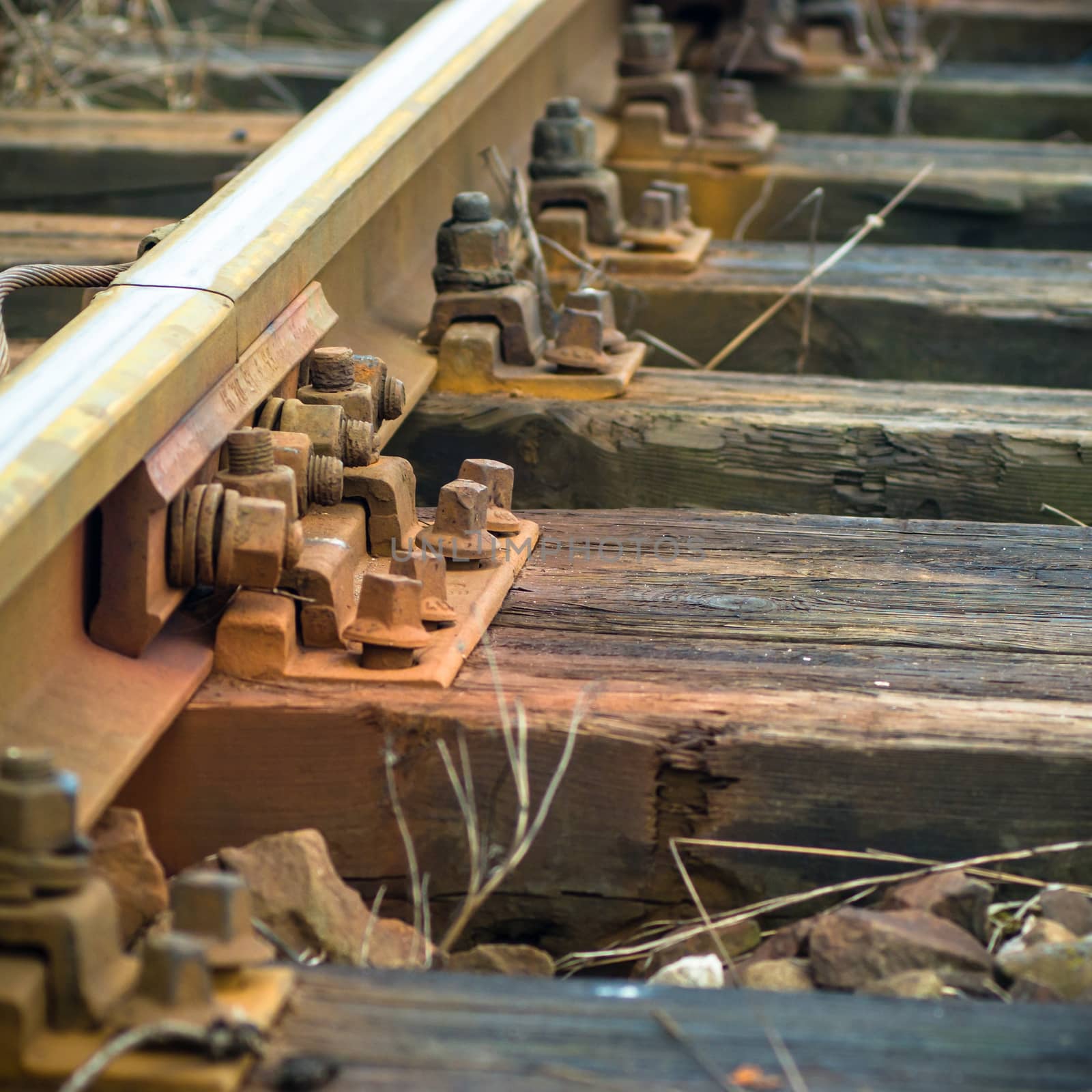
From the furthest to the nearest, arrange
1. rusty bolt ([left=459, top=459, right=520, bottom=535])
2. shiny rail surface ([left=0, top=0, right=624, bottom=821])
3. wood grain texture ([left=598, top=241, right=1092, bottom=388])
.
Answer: wood grain texture ([left=598, top=241, right=1092, bottom=388]) < rusty bolt ([left=459, top=459, right=520, bottom=535]) < shiny rail surface ([left=0, top=0, right=624, bottom=821])

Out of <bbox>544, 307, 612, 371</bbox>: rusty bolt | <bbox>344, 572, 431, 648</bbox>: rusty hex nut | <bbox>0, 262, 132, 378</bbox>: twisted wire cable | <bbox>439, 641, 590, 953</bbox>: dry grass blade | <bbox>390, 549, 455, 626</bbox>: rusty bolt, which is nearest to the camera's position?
<bbox>439, 641, 590, 953</bbox>: dry grass blade

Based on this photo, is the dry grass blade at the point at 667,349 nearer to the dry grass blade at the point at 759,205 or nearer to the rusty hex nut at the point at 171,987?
the dry grass blade at the point at 759,205

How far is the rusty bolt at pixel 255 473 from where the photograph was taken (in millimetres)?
2002

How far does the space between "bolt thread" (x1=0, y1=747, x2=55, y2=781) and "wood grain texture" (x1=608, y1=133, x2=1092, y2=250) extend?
3501 mm

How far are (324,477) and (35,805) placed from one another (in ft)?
3.02

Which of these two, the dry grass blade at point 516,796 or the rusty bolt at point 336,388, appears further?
the rusty bolt at point 336,388

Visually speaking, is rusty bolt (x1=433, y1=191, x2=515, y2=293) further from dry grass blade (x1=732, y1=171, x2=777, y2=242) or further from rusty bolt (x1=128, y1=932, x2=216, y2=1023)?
rusty bolt (x1=128, y1=932, x2=216, y2=1023)

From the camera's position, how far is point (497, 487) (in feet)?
8.10

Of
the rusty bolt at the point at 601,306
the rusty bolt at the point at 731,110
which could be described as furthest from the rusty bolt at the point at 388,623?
the rusty bolt at the point at 731,110

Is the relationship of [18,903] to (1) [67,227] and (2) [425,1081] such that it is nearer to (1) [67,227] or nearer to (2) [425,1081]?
(2) [425,1081]

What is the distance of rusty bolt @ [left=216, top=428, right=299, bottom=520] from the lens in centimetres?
200

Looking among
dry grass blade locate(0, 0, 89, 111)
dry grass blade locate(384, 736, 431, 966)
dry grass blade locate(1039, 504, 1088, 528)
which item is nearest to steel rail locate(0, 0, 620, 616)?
dry grass blade locate(384, 736, 431, 966)

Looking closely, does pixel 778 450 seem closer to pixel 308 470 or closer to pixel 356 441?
pixel 356 441

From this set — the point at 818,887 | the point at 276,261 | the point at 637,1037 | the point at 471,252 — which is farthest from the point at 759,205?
the point at 637,1037
